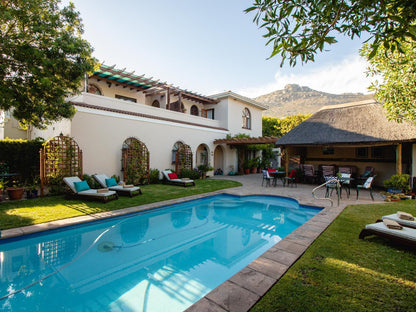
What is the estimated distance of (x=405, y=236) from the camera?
13.0 feet

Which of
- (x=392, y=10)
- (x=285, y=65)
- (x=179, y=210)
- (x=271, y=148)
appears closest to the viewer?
(x=392, y=10)

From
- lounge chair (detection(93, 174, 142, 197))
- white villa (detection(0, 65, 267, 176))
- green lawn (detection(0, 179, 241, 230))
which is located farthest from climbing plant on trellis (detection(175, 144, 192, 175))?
green lawn (detection(0, 179, 241, 230))

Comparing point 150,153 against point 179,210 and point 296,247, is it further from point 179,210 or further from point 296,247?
point 296,247

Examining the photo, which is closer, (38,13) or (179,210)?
(38,13)

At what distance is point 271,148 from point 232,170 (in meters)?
6.93

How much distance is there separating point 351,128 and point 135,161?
42.7 ft

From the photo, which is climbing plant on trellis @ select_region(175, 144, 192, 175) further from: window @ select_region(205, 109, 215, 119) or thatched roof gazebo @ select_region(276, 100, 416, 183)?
thatched roof gazebo @ select_region(276, 100, 416, 183)

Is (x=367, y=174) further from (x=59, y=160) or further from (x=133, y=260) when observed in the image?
A: (x=59, y=160)

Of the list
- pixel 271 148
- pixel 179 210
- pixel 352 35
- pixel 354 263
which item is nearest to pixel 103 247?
pixel 179 210

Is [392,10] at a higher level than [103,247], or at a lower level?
higher

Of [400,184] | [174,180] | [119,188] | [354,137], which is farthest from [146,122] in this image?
[400,184]

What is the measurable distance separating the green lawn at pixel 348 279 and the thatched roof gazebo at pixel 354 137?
8731 mm

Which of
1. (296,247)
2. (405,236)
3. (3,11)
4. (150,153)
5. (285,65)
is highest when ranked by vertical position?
(3,11)

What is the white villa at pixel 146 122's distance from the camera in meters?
10.8
